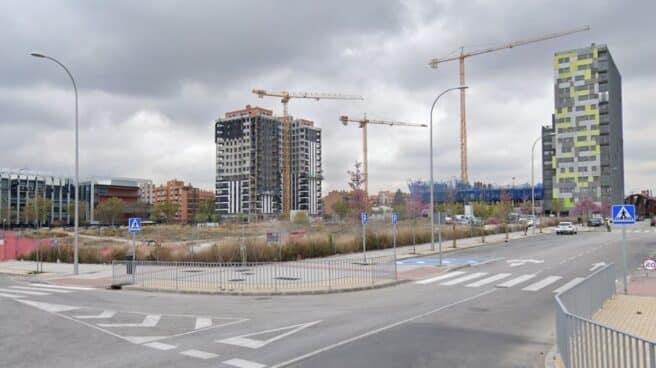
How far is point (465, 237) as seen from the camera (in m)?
51.5

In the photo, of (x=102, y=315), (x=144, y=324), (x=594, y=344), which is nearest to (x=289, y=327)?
(x=144, y=324)

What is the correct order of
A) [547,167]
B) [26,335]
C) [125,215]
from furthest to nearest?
[547,167], [125,215], [26,335]

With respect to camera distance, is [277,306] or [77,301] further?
[77,301]

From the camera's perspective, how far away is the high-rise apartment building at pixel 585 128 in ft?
398

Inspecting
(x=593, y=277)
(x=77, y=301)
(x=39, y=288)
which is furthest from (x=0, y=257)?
(x=593, y=277)

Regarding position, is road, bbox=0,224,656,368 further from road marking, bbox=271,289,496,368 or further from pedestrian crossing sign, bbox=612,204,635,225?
pedestrian crossing sign, bbox=612,204,635,225

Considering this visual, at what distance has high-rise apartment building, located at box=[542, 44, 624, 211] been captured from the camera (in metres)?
121

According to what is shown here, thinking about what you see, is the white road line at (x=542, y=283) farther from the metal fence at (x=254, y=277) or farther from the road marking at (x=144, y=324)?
the road marking at (x=144, y=324)

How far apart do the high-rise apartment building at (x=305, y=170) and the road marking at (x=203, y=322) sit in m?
172

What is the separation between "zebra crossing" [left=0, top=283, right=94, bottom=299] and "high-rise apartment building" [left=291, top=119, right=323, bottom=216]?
163m

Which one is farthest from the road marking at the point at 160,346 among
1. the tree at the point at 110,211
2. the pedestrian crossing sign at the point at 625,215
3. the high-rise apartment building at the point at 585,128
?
the high-rise apartment building at the point at 585,128

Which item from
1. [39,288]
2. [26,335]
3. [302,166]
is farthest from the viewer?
[302,166]

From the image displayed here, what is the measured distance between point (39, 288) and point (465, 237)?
39.9 meters

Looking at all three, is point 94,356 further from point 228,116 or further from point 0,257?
point 228,116
